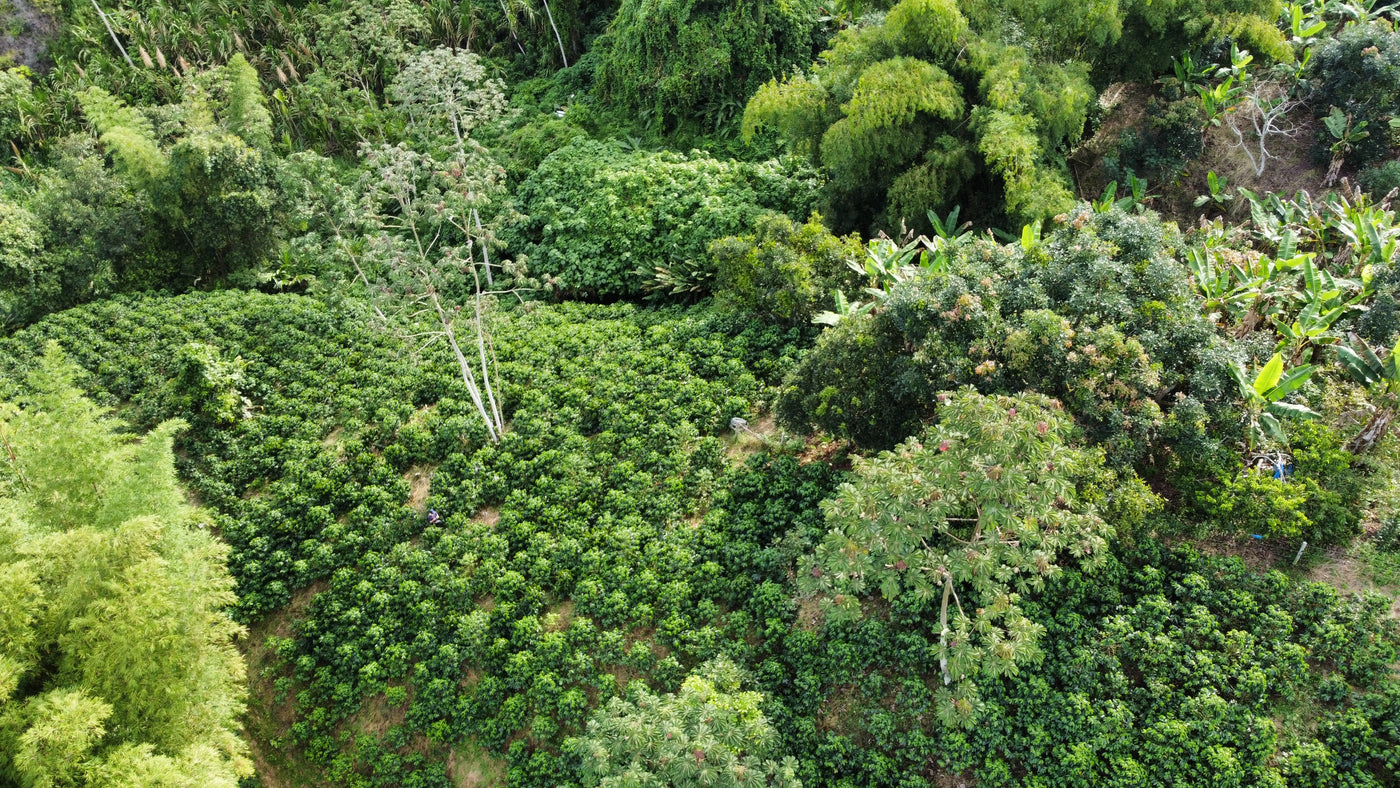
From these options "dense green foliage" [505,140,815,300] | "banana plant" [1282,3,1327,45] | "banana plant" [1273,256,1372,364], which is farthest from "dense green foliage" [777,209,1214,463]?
"banana plant" [1282,3,1327,45]

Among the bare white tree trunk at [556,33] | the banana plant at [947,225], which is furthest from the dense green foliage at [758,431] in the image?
the bare white tree trunk at [556,33]

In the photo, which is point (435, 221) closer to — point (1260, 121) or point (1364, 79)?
point (1260, 121)

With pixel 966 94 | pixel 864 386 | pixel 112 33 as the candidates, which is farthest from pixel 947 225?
pixel 112 33

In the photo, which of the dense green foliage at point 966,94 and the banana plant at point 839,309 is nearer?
the banana plant at point 839,309

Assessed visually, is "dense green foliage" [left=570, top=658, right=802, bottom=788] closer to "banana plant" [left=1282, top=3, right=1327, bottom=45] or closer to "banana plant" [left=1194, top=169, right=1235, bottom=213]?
"banana plant" [left=1194, top=169, right=1235, bottom=213]

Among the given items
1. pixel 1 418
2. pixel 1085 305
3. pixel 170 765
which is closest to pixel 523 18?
pixel 1 418

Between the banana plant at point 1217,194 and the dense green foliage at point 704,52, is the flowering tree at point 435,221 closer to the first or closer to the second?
the dense green foliage at point 704,52

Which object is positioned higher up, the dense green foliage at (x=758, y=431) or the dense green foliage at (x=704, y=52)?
the dense green foliage at (x=704, y=52)
